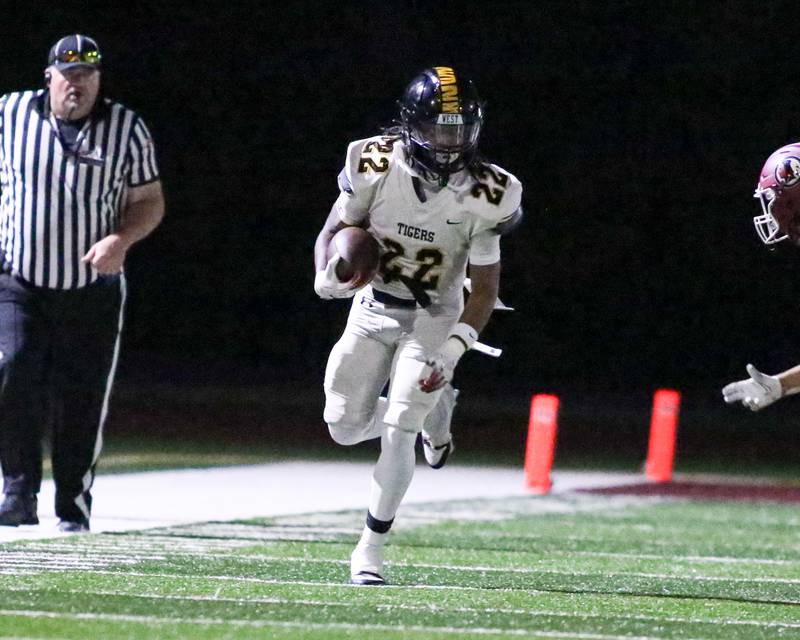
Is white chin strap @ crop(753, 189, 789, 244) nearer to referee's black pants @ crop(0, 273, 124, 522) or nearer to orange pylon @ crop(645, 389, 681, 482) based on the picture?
referee's black pants @ crop(0, 273, 124, 522)

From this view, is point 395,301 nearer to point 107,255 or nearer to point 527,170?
point 107,255

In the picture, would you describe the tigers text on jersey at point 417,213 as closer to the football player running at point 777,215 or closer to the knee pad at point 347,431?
the knee pad at point 347,431

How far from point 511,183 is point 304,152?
15174 millimetres

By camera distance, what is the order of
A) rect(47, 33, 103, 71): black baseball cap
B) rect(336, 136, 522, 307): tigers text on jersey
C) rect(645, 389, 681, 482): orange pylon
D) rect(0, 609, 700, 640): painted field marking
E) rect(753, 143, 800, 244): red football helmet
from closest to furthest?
rect(0, 609, 700, 640): painted field marking, rect(753, 143, 800, 244): red football helmet, rect(336, 136, 522, 307): tigers text on jersey, rect(47, 33, 103, 71): black baseball cap, rect(645, 389, 681, 482): orange pylon

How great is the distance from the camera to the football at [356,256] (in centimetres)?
457

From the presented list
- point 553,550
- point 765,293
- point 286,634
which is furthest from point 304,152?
point 286,634

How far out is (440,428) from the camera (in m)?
5.27

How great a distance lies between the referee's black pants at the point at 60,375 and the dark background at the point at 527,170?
1181 cm

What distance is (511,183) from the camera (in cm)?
477

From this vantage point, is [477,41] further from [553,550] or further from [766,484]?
[553,550]

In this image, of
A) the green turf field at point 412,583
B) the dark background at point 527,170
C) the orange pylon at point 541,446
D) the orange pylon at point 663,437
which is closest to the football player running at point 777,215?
the green turf field at point 412,583

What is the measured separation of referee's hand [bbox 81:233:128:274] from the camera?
18.7ft

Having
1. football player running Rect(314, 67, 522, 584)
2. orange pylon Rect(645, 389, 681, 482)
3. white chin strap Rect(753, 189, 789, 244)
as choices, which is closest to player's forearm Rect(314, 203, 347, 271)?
football player running Rect(314, 67, 522, 584)

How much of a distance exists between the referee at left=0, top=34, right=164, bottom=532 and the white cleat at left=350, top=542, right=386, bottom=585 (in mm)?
1649
